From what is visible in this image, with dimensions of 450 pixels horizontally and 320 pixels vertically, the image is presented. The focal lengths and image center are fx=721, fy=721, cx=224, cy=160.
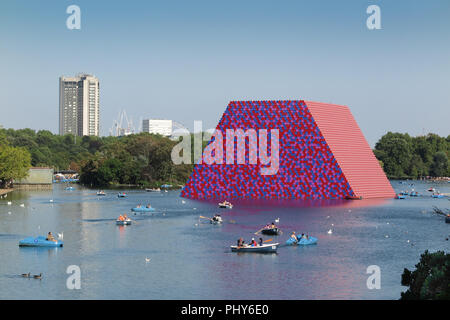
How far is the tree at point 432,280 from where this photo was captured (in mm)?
28659

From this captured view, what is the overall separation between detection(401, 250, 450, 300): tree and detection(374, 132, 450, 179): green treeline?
507 feet

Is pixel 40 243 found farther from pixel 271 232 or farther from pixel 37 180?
pixel 37 180

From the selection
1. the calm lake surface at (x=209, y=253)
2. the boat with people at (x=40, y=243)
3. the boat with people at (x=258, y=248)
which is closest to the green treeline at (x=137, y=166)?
the calm lake surface at (x=209, y=253)

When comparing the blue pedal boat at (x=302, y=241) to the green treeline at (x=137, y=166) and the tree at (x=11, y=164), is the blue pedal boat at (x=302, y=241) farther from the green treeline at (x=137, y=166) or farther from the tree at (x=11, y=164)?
the green treeline at (x=137, y=166)

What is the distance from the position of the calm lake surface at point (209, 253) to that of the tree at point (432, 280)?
3574 millimetres

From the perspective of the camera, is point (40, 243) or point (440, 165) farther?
point (440, 165)

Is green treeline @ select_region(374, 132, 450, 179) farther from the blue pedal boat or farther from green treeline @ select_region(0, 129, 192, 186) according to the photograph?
the blue pedal boat

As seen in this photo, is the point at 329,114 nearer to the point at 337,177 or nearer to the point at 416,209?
the point at 337,177

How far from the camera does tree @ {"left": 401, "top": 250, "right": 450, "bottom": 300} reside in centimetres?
2866

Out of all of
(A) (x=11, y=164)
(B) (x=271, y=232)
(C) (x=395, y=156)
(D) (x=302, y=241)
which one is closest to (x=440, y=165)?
(C) (x=395, y=156)

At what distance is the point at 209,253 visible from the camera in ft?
159

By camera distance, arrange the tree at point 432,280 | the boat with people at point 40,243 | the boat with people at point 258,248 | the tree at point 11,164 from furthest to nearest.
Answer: the tree at point 11,164
the boat with people at point 40,243
the boat with people at point 258,248
the tree at point 432,280

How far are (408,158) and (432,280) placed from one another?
544 feet

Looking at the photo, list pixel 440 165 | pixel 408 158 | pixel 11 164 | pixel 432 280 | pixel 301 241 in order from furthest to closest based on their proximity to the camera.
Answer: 1. pixel 440 165
2. pixel 408 158
3. pixel 11 164
4. pixel 301 241
5. pixel 432 280
